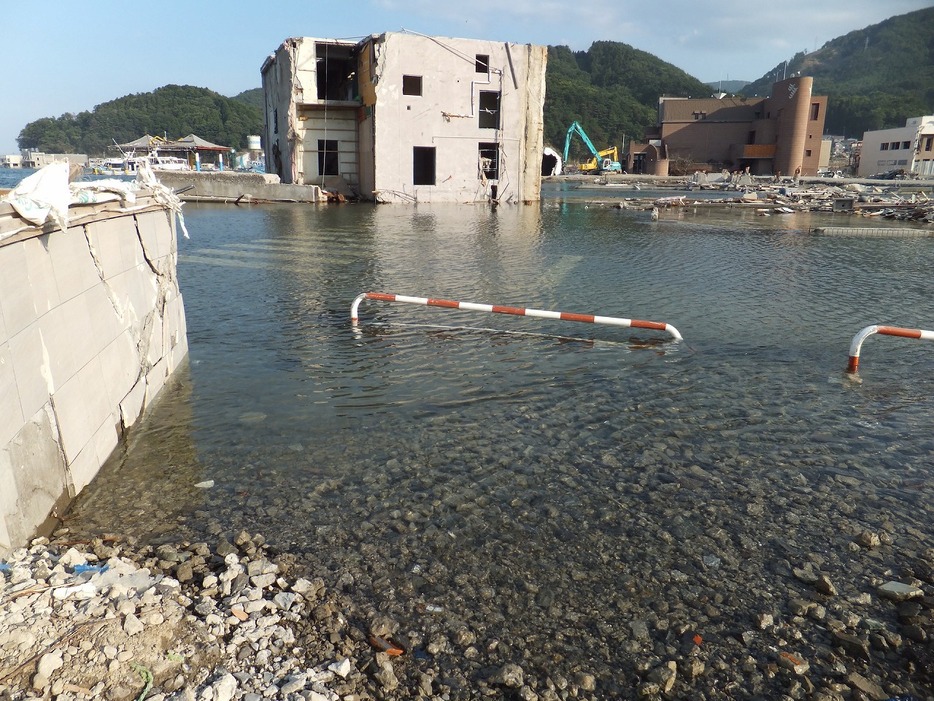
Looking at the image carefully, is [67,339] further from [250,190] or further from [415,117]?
[250,190]

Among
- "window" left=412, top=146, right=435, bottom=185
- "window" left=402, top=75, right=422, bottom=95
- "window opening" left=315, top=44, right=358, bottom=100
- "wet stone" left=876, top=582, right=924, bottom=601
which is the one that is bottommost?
"wet stone" left=876, top=582, right=924, bottom=601

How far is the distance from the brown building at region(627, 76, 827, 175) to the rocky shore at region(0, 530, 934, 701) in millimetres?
98063

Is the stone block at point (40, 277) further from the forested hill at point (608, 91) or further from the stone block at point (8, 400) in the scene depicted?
the forested hill at point (608, 91)

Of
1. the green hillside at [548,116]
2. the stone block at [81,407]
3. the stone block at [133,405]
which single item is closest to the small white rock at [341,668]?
the stone block at [81,407]

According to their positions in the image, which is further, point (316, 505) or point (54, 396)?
point (316, 505)

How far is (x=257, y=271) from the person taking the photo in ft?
48.4

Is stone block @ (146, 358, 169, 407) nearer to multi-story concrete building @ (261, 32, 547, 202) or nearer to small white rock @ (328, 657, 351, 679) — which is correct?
small white rock @ (328, 657, 351, 679)

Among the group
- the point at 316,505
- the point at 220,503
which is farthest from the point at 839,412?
the point at 220,503

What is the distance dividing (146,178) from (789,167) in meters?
96.7

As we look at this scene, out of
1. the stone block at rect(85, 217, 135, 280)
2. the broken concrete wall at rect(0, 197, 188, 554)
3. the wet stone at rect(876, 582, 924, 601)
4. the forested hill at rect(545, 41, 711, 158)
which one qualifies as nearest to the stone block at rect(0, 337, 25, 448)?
the broken concrete wall at rect(0, 197, 188, 554)

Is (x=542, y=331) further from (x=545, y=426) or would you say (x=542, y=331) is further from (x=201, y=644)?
(x=201, y=644)

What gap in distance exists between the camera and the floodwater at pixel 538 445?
4.13 m

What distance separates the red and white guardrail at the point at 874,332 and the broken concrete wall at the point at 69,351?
768 centimetres

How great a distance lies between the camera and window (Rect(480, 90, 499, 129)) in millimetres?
36438
